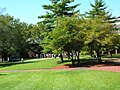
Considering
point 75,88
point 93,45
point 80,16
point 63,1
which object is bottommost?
point 75,88

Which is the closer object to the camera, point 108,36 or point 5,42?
point 108,36

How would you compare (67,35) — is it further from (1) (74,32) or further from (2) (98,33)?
(2) (98,33)

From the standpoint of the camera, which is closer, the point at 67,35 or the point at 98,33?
the point at 67,35

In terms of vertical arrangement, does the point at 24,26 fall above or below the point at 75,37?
above

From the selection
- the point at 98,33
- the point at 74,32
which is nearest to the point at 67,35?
the point at 74,32

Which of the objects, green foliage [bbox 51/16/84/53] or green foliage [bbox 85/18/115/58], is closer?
green foliage [bbox 51/16/84/53]

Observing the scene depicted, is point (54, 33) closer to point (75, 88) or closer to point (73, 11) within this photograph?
point (73, 11)

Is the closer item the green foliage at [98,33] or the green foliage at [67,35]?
the green foliage at [67,35]

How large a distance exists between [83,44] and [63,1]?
887 cm

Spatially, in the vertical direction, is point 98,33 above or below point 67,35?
above

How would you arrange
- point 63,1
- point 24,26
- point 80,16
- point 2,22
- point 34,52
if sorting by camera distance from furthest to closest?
point 34,52 → point 24,26 → point 2,22 → point 63,1 → point 80,16

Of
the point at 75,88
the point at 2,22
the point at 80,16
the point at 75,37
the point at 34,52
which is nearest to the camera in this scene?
the point at 75,88

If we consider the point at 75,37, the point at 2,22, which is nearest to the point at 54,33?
the point at 75,37

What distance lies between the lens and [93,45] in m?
42.8
